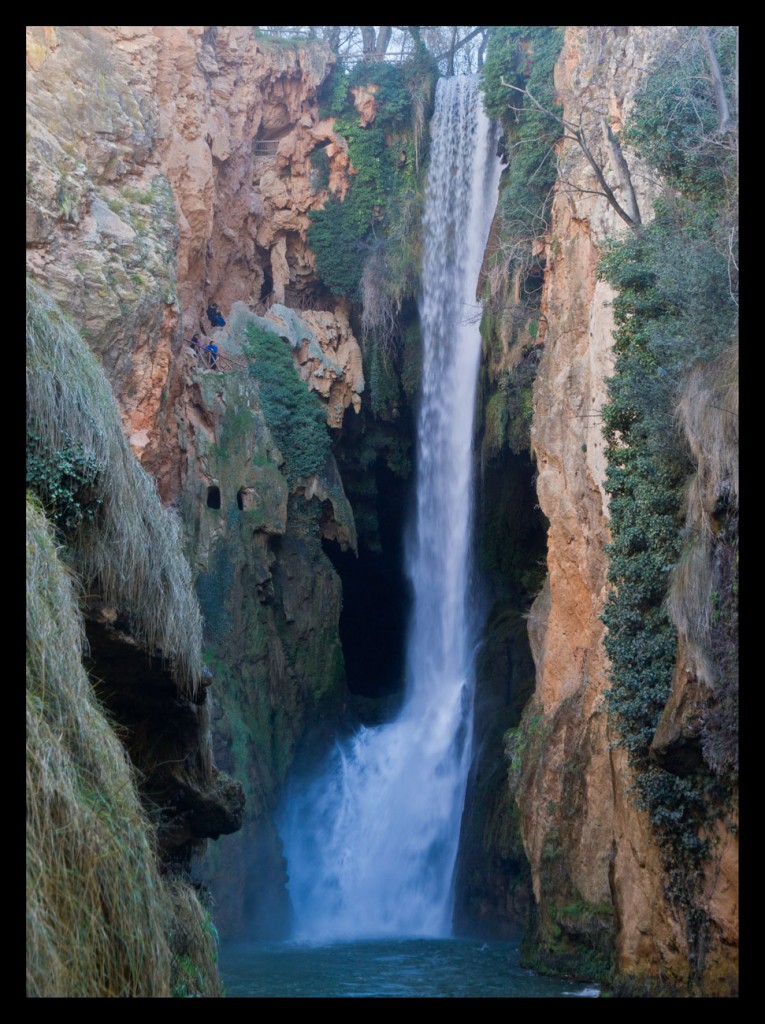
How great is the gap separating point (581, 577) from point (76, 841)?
1167 cm

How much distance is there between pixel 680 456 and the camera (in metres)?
12.3

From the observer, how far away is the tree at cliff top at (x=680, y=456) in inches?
403

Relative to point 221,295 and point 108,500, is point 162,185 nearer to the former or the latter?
point 221,295

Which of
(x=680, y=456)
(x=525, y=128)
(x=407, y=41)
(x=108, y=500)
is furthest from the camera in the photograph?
(x=407, y=41)

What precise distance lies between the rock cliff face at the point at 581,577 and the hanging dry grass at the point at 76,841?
26.1ft

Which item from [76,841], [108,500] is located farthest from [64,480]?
[76,841]

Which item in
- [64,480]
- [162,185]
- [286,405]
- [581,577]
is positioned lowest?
[581,577]

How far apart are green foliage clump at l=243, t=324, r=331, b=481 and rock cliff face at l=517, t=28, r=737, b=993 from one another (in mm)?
8025

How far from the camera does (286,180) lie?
2714 cm

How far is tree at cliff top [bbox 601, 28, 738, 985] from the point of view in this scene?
10.2m

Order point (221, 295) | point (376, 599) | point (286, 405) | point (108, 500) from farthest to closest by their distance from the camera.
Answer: point (376, 599), point (221, 295), point (286, 405), point (108, 500)

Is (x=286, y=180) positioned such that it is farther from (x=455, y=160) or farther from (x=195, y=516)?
(x=195, y=516)

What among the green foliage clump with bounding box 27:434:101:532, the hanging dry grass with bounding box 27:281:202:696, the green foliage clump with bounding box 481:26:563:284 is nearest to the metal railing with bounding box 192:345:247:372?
the green foliage clump with bounding box 481:26:563:284

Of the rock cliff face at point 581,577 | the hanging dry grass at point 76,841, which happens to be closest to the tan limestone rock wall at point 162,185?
the rock cliff face at point 581,577
